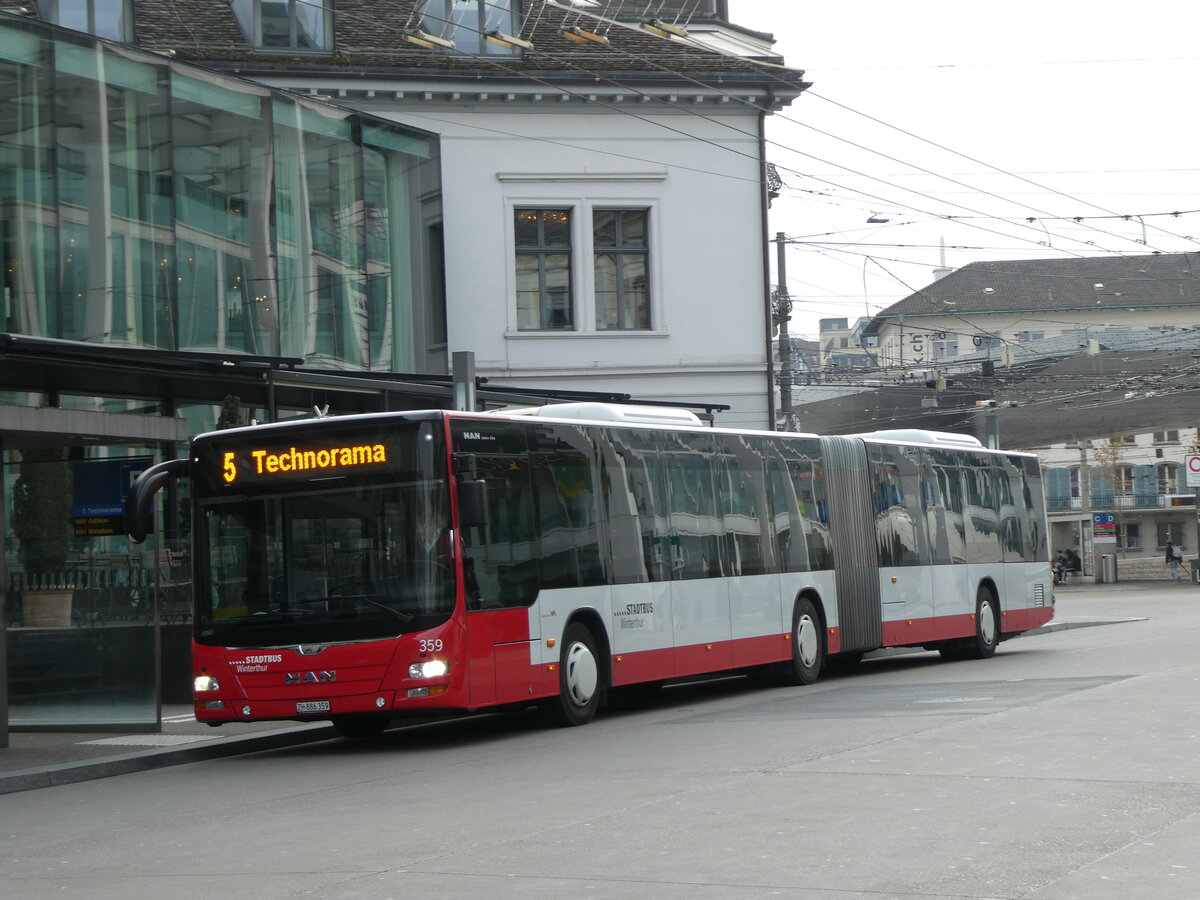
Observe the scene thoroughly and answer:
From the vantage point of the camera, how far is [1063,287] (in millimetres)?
101938

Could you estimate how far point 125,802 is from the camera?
12039 mm

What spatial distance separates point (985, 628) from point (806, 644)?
17.6 feet

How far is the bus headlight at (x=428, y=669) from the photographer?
14.0m

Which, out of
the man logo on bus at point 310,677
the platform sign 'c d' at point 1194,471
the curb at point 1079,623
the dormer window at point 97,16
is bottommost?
the curb at point 1079,623

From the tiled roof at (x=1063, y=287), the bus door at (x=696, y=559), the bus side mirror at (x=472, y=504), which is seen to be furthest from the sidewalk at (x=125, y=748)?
the tiled roof at (x=1063, y=287)

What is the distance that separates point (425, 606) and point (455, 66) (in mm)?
16749

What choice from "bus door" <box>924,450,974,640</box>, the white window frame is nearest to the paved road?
"bus door" <box>924,450,974,640</box>

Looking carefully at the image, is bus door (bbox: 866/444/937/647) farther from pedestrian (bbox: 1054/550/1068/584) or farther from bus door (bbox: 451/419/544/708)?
pedestrian (bbox: 1054/550/1068/584)

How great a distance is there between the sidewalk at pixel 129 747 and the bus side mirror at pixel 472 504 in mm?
3285

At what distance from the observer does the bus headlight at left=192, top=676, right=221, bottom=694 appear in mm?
14766

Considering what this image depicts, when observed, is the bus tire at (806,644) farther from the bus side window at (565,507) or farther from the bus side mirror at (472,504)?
the bus side mirror at (472,504)

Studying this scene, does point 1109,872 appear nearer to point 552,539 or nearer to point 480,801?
point 480,801

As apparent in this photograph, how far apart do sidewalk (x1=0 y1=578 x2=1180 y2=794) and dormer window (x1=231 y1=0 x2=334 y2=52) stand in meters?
13.3

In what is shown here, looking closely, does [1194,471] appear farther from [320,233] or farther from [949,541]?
[320,233]
